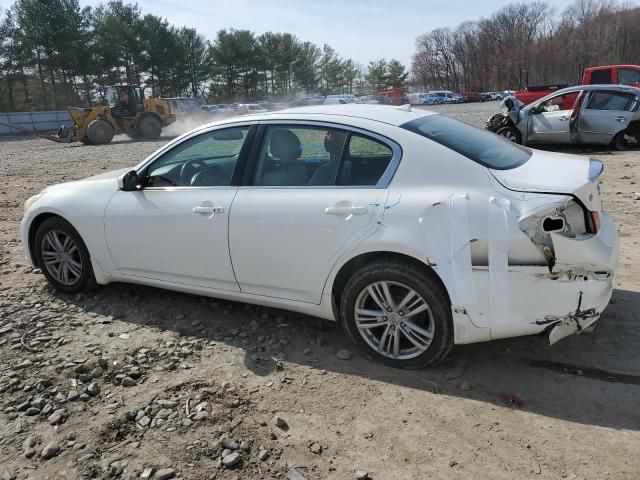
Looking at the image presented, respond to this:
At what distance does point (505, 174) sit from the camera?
315 centimetres

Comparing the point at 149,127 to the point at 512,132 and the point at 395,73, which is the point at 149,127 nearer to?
the point at 512,132

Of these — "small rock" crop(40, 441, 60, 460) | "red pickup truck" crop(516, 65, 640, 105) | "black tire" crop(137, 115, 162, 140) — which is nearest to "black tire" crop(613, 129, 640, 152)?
"red pickup truck" crop(516, 65, 640, 105)

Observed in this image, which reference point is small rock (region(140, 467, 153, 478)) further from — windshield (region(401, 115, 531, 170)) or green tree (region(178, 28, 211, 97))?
green tree (region(178, 28, 211, 97))

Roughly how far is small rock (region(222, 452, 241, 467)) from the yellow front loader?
23.7 metres

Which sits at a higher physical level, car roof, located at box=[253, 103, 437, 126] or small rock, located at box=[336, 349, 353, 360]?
car roof, located at box=[253, 103, 437, 126]

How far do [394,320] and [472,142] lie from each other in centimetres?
126

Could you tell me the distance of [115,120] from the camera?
2467 cm

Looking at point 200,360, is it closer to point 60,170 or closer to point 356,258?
point 356,258

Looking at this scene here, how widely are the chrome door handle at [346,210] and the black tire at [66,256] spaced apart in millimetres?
2424

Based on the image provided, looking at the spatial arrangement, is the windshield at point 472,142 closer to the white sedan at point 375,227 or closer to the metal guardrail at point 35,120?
the white sedan at point 375,227

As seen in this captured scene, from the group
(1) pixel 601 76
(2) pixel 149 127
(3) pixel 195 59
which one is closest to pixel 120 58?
(3) pixel 195 59

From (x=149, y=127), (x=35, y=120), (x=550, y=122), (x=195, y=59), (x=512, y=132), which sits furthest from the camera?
Result: (x=195, y=59)

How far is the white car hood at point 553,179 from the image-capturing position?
300 cm

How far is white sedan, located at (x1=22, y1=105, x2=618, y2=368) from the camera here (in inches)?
117
